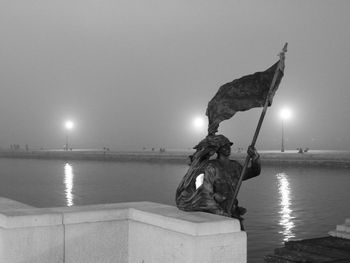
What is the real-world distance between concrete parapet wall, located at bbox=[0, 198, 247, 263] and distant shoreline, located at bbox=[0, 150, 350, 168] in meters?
42.5

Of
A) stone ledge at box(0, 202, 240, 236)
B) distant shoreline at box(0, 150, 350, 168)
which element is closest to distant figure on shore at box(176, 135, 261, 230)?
stone ledge at box(0, 202, 240, 236)

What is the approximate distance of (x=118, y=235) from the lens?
19.2 feet

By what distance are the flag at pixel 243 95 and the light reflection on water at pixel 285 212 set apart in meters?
8.47

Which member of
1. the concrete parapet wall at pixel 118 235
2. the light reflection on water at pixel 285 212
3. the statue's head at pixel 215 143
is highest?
the statue's head at pixel 215 143

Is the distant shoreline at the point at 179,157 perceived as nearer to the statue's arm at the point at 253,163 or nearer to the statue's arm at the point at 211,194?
the statue's arm at the point at 253,163

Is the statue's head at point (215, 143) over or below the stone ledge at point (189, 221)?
over

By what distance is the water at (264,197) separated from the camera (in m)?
15.7

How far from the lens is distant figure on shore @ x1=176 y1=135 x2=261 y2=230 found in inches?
233

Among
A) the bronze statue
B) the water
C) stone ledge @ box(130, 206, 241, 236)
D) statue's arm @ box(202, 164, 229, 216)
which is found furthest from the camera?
the water

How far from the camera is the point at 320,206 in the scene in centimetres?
2212

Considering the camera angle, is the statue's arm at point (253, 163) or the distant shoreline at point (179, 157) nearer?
the statue's arm at point (253, 163)

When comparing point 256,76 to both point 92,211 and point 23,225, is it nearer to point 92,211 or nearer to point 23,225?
point 92,211

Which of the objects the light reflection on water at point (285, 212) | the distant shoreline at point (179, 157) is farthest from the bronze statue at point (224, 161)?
the distant shoreline at point (179, 157)

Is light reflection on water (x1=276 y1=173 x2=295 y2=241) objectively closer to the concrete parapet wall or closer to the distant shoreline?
the concrete parapet wall
